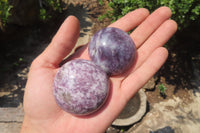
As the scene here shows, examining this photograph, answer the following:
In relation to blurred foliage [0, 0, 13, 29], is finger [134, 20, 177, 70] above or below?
below

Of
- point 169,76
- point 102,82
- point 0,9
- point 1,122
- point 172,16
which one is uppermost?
point 0,9

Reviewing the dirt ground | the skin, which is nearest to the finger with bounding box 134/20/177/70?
the skin

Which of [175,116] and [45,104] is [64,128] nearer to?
[45,104]

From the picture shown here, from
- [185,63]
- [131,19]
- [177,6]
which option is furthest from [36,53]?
[185,63]

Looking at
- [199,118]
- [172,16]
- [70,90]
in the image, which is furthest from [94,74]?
[199,118]

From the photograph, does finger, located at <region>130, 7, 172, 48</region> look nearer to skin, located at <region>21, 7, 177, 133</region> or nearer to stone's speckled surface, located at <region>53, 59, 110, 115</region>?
skin, located at <region>21, 7, 177, 133</region>

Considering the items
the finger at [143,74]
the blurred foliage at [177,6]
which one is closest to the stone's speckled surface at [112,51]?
the finger at [143,74]

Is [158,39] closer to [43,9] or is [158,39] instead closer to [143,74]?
[143,74]
